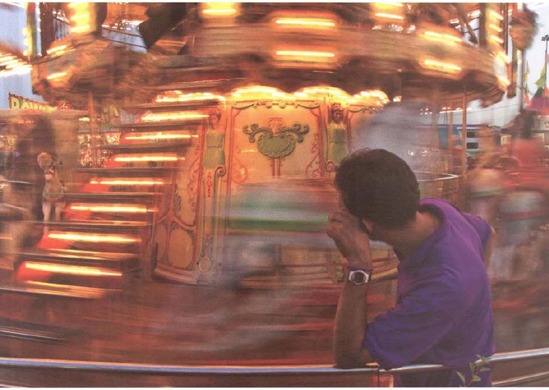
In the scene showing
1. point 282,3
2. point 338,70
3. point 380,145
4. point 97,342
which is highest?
point 282,3

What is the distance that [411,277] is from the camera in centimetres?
154

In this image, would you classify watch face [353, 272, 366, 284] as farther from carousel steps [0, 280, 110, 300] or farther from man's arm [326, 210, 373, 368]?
carousel steps [0, 280, 110, 300]

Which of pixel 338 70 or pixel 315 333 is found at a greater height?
pixel 338 70

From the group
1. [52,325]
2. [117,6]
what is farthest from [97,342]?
[117,6]

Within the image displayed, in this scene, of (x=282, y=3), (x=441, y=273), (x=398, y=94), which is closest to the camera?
(x=441, y=273)

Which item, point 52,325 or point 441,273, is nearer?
point 441,273

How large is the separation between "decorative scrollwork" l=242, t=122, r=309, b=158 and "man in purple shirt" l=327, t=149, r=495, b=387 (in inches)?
29.9

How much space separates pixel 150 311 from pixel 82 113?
112cm

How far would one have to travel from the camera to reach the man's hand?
1.58 m

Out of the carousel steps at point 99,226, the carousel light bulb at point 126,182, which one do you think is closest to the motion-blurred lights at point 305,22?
the carousel light bulb at point 126,182

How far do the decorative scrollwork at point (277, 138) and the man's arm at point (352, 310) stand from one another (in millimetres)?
893

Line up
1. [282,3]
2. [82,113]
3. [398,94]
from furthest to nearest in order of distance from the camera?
[82,113], [398,94], [282,3]

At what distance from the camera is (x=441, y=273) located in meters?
1.46

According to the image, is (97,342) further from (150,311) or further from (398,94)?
(398,94)
